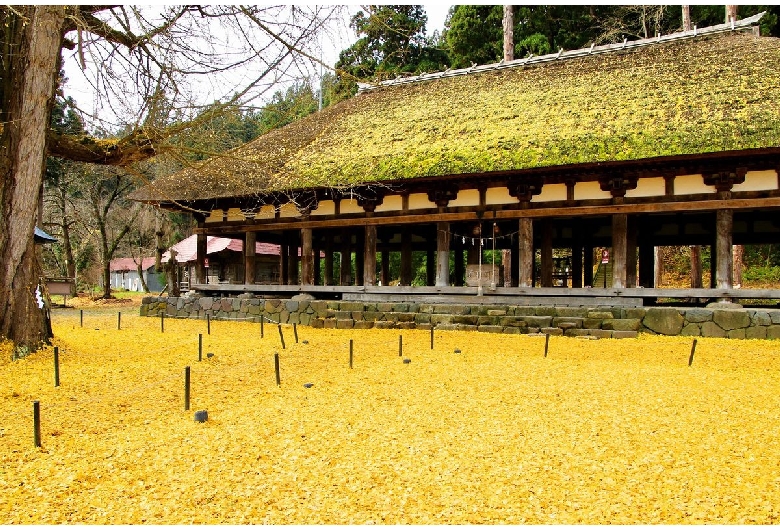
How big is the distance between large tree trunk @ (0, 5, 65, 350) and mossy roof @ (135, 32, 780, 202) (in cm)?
201

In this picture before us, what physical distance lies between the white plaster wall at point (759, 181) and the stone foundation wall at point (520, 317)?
95.3 inches

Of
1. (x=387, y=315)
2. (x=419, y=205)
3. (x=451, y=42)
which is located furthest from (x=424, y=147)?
(x=451, y=42)

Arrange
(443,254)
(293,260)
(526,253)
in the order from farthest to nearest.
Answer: (293,260)
(443,254)
(526,253)

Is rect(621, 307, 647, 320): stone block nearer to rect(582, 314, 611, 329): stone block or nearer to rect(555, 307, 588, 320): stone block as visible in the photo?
rect(582, 314, 611, 329): stone block

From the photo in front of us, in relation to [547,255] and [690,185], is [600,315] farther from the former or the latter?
[690,185]

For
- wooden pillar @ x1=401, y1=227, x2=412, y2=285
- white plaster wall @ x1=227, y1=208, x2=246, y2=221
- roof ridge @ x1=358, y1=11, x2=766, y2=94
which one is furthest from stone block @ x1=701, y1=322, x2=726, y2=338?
white plaster wall @ x1=227, y1=208, x2=246, y2=221

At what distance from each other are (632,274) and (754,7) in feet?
61.5


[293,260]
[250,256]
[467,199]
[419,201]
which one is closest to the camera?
[467,199]

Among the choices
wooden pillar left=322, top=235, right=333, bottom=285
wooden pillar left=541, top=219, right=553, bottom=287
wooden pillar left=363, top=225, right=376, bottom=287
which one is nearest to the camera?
wooden pillar left=541, top=219, right=553, bottom=287

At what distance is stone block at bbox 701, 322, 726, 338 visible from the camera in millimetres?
10155

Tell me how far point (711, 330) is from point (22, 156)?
12544 mm

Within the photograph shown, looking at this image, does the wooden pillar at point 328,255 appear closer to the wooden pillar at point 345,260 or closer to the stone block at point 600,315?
the wooden pillar at point 345,260

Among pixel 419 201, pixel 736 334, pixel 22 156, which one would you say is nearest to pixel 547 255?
pixel 419 201

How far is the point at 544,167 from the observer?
10.9 metres
